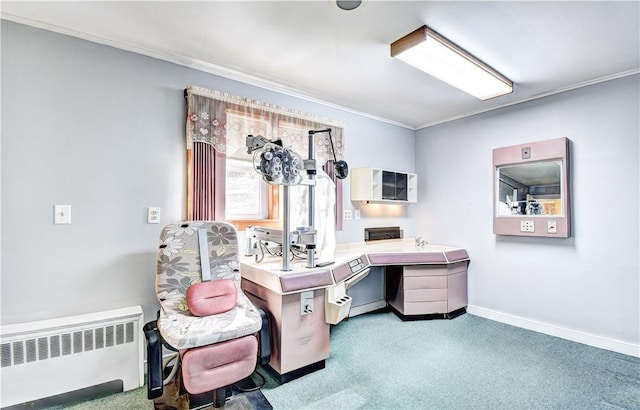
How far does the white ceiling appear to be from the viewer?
6.22ft

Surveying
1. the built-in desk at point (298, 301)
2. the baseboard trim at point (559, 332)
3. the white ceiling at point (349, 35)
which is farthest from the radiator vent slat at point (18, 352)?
the baseboard trim at point (559, 332)

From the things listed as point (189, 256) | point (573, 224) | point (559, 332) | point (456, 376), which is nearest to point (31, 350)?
point (189, 256)

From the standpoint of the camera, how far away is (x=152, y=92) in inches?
94.9

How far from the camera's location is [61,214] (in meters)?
2.08

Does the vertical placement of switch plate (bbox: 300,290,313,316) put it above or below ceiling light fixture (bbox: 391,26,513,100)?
below

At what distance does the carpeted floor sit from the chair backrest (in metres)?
0.75

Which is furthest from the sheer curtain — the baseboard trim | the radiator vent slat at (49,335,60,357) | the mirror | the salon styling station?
the baseboard trim

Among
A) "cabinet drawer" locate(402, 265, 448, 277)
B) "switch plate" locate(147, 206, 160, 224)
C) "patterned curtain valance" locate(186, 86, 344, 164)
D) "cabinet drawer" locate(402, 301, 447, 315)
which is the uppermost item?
"patterned curtain valance" locate(186, 86, 344, 164)

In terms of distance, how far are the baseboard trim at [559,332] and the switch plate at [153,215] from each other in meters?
3.60

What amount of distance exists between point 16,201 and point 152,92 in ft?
3.75

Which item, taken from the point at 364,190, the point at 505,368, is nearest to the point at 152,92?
the point at 364,190

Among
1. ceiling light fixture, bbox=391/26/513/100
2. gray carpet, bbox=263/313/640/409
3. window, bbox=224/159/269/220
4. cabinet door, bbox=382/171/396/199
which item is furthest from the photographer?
cabinet door, bbox=382/171/396/199

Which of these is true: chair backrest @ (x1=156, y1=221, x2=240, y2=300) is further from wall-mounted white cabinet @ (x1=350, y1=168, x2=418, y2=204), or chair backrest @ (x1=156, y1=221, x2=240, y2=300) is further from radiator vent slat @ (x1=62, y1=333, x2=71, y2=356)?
wall-mounted white cabinet @ (x1=350, y1=168, x2=418, y2=204)

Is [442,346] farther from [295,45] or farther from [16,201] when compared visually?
[16,201]
